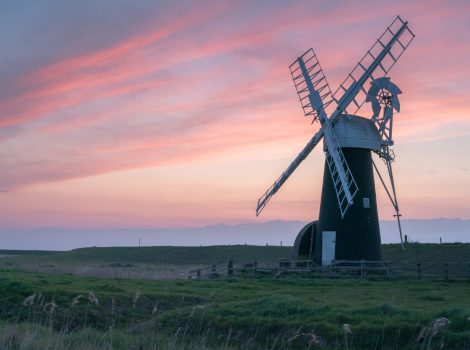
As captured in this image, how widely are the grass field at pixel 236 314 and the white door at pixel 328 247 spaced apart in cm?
376

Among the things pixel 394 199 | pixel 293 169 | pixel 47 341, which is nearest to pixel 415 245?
pixel 394 199

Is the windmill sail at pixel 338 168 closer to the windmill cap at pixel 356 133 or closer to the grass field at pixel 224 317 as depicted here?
the windmill cap at pixel 356 133

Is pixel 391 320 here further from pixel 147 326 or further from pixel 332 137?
pixel 332 137

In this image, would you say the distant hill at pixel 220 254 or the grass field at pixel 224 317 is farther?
the distant hill at pixel 220 254

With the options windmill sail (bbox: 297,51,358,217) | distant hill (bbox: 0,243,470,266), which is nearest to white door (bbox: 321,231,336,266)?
windmill sail (bbox: 297,51,358,217)

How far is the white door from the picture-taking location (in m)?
37.4

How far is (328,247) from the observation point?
123 feet

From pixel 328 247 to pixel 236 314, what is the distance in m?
19.5

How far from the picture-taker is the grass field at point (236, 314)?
13.5 metres

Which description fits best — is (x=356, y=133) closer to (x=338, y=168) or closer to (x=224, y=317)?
(x=338, y=168)

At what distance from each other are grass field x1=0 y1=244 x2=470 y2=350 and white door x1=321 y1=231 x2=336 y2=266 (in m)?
3.76

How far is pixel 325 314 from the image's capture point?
18391 millimetres

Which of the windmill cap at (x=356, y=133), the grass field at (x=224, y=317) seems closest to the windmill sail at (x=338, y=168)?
the windmill cap at (x=356, y=133)

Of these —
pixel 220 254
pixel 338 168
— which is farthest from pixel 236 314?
pixel 220 254
